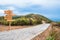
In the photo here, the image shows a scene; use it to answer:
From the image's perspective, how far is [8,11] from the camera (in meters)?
19.5

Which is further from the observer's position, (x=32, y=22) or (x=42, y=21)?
(x=42, y=21)

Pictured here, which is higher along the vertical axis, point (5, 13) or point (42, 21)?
point (5, 13)

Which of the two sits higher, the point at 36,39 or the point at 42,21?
the point at 36,39

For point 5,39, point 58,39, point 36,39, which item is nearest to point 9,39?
point 5,39

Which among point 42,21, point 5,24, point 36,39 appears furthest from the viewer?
point 42,21

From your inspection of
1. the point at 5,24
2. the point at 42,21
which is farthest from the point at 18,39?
the point at 42,21

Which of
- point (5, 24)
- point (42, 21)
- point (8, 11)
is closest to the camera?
point (8, 11)

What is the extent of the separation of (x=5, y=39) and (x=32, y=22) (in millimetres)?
16871

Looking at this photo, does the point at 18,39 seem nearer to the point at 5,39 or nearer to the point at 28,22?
the point at 5,39

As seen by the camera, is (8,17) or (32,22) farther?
(32,22)

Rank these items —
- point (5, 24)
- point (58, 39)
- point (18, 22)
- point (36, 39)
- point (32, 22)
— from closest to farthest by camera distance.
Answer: point (36, 39), point (58, 39), point (5, 24), point (18, 22), point (32, 22)

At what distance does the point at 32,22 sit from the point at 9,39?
55.5ft

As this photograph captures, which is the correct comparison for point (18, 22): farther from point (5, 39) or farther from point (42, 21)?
point (5, 39)

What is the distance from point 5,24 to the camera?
25016 mm
